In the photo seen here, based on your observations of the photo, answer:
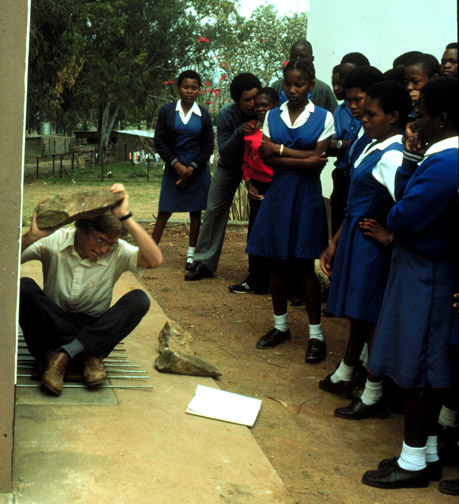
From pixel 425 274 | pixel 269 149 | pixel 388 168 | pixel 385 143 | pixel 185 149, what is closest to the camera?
pixel 425 274

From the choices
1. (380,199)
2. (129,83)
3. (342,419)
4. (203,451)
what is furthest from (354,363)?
(129,83)

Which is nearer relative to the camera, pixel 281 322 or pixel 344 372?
pixel 344 372

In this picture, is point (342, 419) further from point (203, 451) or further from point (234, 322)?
point (234, 322)

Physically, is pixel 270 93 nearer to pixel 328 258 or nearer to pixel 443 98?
pixel 328 258

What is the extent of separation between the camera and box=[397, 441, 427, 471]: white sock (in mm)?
3305

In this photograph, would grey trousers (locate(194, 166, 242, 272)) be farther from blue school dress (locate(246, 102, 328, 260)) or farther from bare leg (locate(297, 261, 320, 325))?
bare leg (locate(297, 261, 320, 325))

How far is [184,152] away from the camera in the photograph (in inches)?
299

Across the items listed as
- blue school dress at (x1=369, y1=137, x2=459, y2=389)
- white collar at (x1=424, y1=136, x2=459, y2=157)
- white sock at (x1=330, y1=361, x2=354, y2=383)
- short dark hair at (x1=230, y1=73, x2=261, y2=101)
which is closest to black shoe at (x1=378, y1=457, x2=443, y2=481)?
blue school dress at (x1=369, y1=137, x2=459, y2=389)

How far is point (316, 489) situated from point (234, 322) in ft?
9.02

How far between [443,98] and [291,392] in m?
2.18

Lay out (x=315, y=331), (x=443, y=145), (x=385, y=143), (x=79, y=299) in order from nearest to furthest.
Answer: (x=443, y=145) < (x=385, y=143) < (x=79, y=299) < (x=315, y=331)

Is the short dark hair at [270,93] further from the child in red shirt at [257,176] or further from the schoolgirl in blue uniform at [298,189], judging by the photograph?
the schoolgirl in blue uniform at [298,189]

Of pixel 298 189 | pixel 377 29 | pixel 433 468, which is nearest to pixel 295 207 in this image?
pixel 298 189

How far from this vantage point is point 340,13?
28.2 feet
